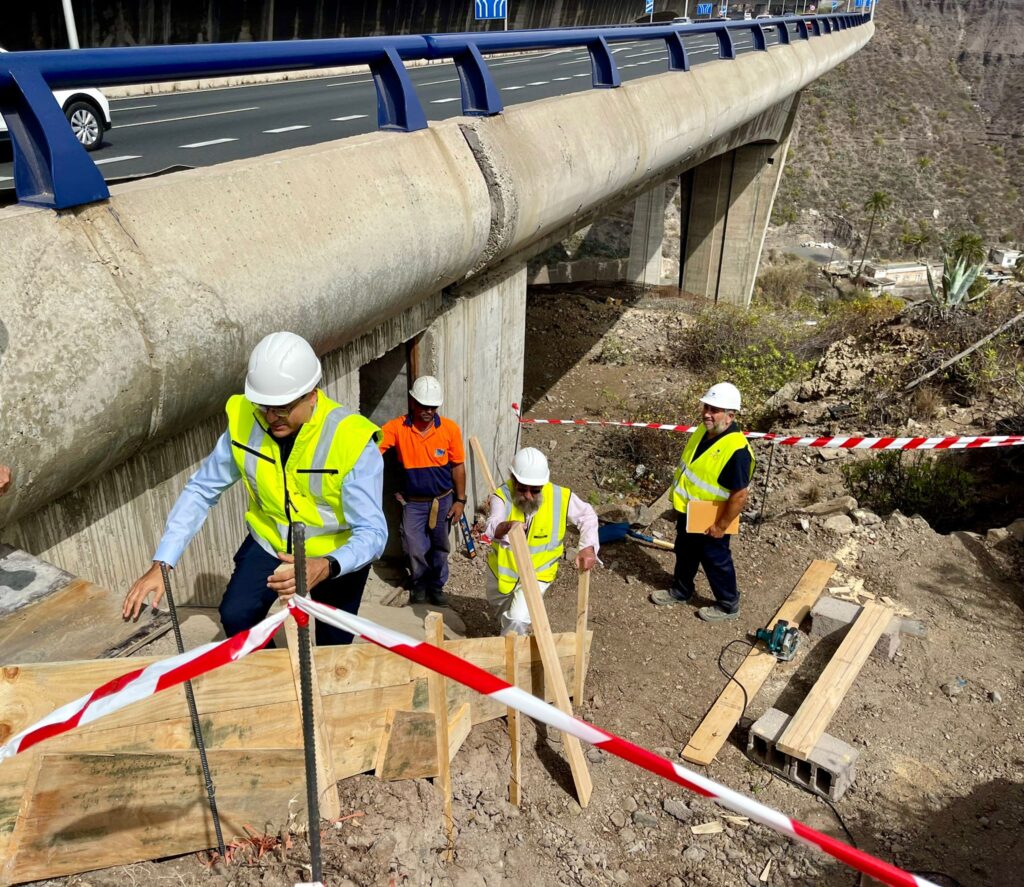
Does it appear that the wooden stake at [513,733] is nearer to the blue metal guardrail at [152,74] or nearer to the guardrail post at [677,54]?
the blue metal guardrail at [152,74]

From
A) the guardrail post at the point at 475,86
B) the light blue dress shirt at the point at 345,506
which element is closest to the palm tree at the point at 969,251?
the guardrail post at the point at 475,86

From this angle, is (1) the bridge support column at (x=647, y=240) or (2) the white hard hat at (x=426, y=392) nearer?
(2) the white hard hat at (x=426, y=392)

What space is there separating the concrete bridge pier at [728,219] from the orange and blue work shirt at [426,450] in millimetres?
17923

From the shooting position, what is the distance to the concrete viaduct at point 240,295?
2.88 meters

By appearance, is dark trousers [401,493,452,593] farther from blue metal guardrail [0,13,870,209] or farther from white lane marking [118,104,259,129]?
white lane marking [118,104,259,129]

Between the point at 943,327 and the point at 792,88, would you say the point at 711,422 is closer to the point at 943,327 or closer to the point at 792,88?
the point at 943,327

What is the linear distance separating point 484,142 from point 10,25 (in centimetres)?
1308

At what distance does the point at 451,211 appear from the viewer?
16.6 ft

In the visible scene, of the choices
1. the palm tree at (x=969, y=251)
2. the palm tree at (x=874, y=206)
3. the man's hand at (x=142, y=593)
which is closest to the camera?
the man's hand at (x=142, y=593)

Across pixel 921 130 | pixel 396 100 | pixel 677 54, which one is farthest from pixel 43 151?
pixel 921 130

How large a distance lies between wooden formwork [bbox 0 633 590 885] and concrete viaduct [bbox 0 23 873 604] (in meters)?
0.75

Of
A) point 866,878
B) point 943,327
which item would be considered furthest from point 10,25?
point 866,878

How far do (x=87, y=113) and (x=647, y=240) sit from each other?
706 inches

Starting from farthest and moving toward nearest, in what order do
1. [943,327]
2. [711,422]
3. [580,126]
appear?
[943,327] → [580,126] → [711,422]
